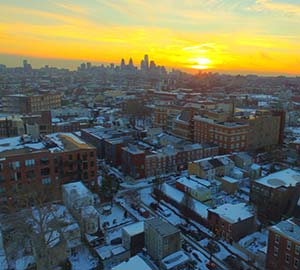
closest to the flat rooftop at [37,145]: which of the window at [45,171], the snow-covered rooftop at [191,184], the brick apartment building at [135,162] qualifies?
the window at [45,171]

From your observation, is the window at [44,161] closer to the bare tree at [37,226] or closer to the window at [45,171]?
the window at [45,171]

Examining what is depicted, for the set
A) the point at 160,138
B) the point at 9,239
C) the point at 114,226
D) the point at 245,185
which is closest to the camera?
the point at 9,239

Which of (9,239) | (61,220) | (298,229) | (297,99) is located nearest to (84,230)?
(61,220)

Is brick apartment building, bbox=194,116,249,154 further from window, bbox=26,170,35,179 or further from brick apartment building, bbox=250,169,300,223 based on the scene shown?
window, bbox=26,170,35,179

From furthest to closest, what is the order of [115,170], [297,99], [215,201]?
[297,99], [115,170], [215,201]

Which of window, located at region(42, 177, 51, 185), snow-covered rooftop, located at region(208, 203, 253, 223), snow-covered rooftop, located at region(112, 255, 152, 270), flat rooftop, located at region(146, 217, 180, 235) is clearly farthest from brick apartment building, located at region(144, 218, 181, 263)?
window, located at region(42, 177, 51, 185)

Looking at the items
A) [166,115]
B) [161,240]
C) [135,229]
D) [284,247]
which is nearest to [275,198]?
[284,247]

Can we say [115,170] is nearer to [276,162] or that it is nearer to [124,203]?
[124,203]
